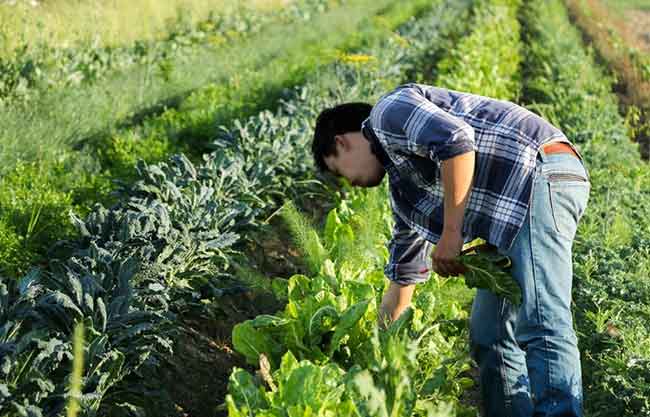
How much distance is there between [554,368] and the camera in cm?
289

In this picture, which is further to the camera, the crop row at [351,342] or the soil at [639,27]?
the soil at [639,27]

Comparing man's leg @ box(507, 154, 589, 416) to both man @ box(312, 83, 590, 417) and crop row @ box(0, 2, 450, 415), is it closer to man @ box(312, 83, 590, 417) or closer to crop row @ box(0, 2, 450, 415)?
man @ box(312, 83, 590, 417)

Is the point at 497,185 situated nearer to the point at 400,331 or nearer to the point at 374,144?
the point at 374,144

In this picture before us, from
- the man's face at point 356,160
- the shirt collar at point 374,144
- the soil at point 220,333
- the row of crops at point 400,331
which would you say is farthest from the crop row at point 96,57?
the shirt collar at point 374,144

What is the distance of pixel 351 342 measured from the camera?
131 inches

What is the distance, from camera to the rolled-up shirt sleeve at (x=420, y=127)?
2.77 meters

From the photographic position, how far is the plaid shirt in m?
2.82

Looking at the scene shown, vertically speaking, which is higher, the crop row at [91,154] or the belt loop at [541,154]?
the belt loop at [541,154]

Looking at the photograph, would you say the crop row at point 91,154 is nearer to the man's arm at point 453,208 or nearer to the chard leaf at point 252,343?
the chard leaf at point 252,343

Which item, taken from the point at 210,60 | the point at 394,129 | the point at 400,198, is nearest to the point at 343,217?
the point at 400,198

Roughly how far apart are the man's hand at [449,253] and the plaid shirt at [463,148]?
15 cm

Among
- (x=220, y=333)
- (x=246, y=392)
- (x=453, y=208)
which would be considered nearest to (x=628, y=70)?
(x=220, y=333)

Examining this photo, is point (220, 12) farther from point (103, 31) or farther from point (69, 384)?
point (69, 384)

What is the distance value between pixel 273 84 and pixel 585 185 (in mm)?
5716
